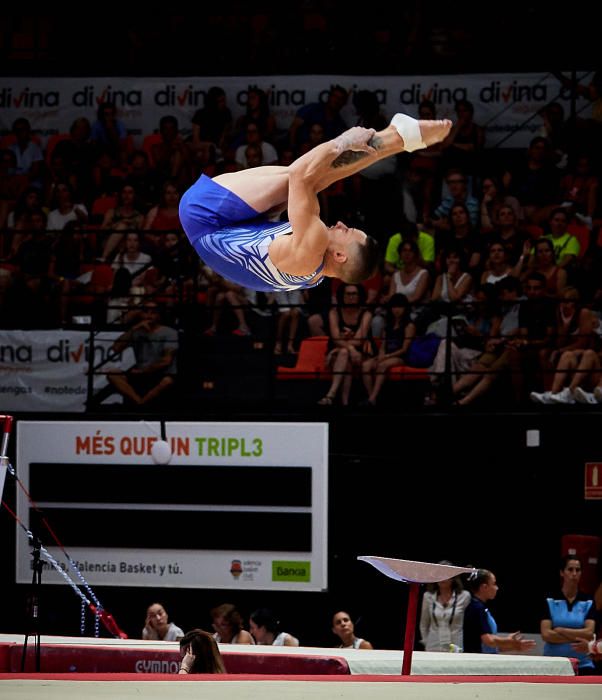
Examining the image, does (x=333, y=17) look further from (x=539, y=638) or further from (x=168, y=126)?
(x=539, y=638)

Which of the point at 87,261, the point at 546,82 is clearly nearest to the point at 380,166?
the point at 546,82

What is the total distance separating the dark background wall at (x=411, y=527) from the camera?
1015 centimetres

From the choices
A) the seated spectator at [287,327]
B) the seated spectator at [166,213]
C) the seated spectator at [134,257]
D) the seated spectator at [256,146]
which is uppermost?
the seated spectator at [256,146]

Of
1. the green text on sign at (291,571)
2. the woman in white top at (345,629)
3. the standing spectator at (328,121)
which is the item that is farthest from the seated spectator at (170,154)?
the woman in white top at (345,629)

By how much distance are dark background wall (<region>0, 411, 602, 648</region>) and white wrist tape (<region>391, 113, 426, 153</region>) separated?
571 centimetres

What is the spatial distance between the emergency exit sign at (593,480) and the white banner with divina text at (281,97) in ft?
12.0

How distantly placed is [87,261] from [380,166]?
3046 mm

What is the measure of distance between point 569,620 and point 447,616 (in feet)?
2.85

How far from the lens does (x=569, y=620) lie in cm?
828

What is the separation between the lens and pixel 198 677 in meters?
4.57

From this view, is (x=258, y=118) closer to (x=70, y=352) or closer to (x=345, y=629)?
(x=70, y=352)

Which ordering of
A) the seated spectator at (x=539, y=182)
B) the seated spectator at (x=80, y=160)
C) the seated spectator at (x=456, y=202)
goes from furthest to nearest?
the seated spectator at (x=80, y=160)
the seated spectator at (x=539, y=182)
the seated spectator at (x=456, y=202)

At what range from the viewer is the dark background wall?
10148mm

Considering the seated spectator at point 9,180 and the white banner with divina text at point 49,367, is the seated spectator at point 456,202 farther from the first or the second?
the seated spectator at point 9,180
